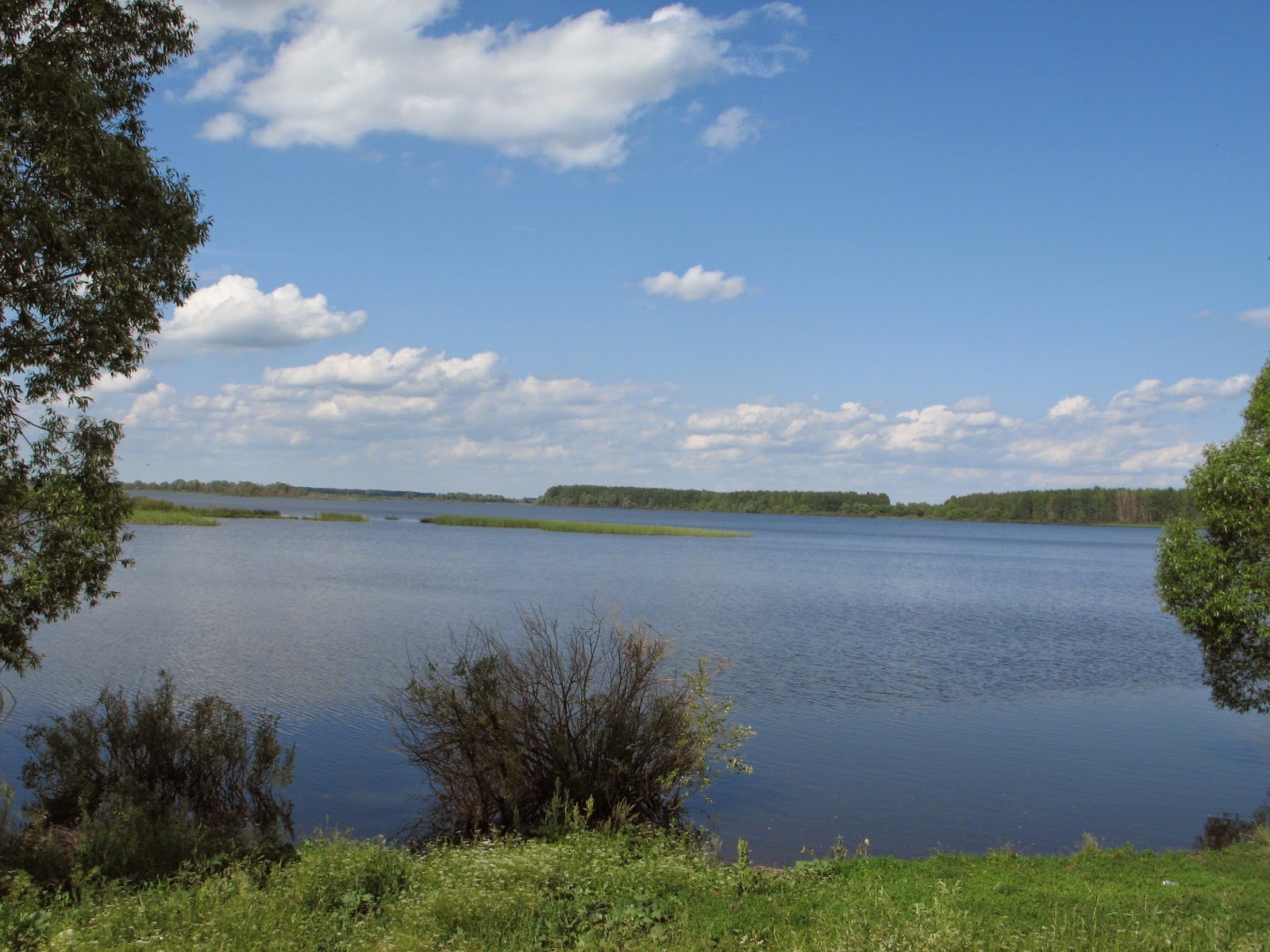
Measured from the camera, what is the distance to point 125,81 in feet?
37.3

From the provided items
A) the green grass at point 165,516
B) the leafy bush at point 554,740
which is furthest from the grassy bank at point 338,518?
the leafy bush at point 554,740

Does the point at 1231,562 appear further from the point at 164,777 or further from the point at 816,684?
the point at 164,777

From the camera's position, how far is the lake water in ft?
46.9

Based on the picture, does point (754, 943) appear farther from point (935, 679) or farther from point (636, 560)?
point (636, 560)

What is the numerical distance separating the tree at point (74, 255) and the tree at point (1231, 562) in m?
16.2

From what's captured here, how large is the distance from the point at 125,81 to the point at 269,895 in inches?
378

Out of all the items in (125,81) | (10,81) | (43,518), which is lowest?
(43,518)

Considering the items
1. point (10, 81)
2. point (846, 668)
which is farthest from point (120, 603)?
point (10, 81)

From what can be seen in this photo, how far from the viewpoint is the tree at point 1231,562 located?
15.3 metres

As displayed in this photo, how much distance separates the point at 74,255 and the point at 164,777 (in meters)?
7.20

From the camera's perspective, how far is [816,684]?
23312 mm

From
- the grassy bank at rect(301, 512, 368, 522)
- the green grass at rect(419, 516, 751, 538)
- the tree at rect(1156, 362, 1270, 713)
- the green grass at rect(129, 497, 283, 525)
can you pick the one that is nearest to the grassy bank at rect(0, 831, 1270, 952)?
the tree at rect(1156, 362, 1270, 713)

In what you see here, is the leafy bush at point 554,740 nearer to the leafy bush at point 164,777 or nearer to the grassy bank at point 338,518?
the leafy bush at point 164,777

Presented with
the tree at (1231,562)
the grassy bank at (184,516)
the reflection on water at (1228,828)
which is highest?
the tree at (1231,562)
